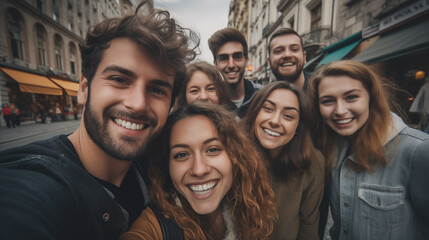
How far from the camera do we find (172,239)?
3.69 feet

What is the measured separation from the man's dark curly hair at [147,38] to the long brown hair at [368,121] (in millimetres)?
1662

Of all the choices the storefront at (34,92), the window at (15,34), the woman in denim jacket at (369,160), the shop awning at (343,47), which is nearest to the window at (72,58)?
the storefront at (34,92)

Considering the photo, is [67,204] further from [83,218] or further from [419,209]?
[419,209]

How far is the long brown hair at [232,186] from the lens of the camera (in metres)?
1.33

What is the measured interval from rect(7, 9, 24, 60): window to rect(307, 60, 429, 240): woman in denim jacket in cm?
2195

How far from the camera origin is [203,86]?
2533 millimetres

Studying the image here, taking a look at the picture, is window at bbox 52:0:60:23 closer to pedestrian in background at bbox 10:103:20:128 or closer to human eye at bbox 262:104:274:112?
pedestrian in background at bbox 10:103:20:128

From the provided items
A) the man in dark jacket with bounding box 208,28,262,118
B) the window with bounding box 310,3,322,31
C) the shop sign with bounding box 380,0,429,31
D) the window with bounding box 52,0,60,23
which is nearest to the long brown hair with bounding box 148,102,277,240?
the man in dark jacket with bounding box 208,28,262,118

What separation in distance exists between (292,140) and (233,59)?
1.98 meters

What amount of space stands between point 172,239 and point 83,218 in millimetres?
560

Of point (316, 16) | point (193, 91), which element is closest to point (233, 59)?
point (193, 91)

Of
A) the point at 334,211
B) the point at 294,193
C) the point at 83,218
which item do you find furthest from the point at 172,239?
the point at 334,211

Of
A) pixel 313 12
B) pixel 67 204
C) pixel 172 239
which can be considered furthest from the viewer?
pixel 313 12

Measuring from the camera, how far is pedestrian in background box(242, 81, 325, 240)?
5.76ft
